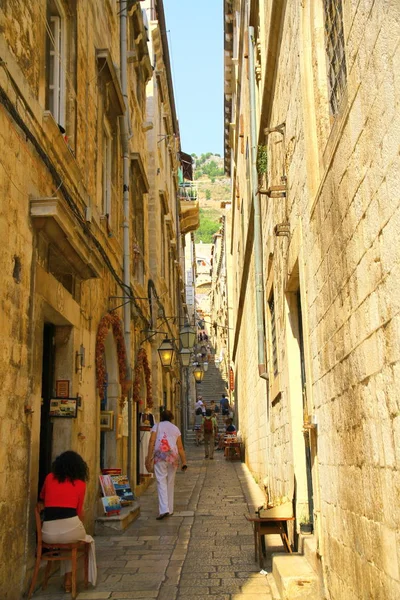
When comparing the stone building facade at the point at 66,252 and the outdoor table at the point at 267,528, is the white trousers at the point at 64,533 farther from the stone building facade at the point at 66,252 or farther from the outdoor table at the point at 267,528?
the outdoor table at the point at 267,528

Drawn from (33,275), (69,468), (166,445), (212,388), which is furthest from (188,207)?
(69,468)

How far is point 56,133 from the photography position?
6.95 metres

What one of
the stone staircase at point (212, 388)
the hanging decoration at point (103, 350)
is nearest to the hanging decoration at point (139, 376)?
the hanging decoration at point (103, 350)

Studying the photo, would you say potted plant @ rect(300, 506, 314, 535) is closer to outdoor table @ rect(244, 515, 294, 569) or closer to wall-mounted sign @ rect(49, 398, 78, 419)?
outdoor table @ rect(244, 515, 294, 569)

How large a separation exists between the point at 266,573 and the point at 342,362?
288 centimetres

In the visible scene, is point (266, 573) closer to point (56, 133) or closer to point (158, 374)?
point (56, 133)

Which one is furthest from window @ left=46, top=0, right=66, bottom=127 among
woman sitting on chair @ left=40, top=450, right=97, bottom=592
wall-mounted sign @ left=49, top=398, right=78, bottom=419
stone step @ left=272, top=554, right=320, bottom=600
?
stone step @ left=272, top=554, right=320, bottom=600

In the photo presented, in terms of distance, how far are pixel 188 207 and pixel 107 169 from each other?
860 inches

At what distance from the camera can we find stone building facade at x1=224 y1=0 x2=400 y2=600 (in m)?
2.99

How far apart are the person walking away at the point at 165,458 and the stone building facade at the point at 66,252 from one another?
79 centimetres

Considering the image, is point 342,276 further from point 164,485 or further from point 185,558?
point 164,485

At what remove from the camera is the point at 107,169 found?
11.1 meters

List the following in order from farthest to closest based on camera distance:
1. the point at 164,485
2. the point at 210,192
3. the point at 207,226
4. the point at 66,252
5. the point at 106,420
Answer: the point at 210,192, the point at 207,226, the point at 106,420, the point at 164,485, the point at 66,252

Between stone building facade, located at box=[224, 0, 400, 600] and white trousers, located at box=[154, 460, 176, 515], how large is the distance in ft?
→ 7.37
